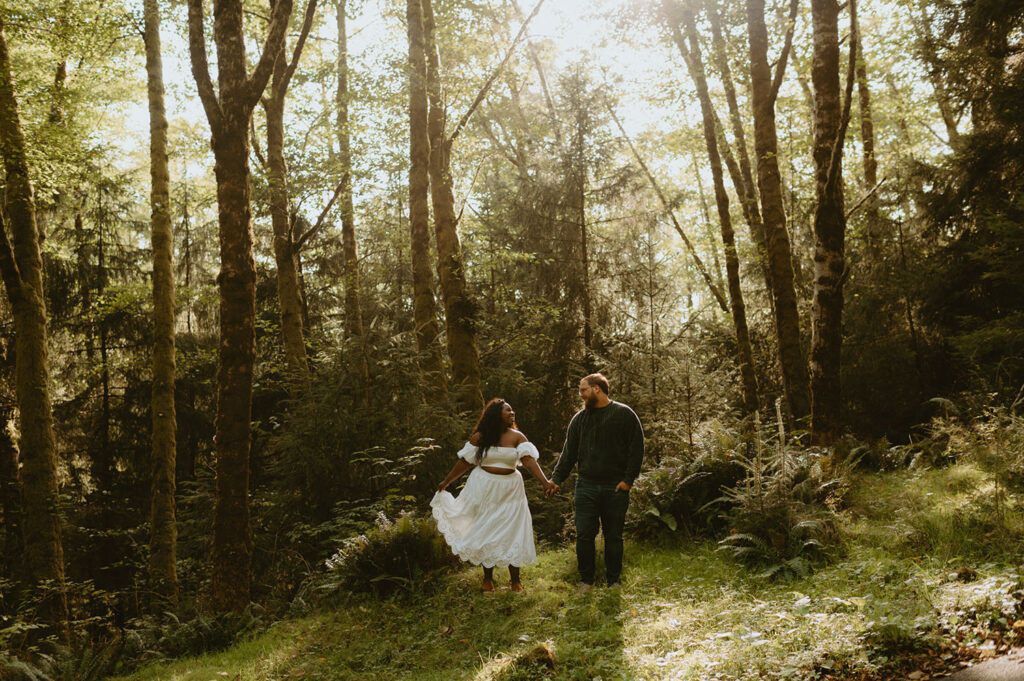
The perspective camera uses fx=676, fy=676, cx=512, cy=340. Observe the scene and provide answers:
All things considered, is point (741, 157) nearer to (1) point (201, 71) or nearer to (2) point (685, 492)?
(2) point (685, 492)

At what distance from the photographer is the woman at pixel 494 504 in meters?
7.44

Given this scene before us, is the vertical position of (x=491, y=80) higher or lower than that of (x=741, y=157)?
higher

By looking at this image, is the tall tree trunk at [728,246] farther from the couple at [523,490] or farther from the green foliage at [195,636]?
the green foliage at [195,636]

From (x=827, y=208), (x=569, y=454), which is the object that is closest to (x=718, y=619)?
(x=569, y=454)

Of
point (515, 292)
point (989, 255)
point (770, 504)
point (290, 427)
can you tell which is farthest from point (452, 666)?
point (515, 292)

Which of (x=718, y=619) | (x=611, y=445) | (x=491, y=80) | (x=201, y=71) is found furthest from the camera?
(x=491, y=80)

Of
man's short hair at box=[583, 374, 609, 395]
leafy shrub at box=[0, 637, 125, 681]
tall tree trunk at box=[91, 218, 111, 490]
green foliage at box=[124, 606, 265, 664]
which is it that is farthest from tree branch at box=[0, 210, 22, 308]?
man's short hair at box=[583, 374, 609, 395]

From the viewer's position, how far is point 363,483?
37.1ft

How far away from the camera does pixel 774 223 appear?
12391 millimetres

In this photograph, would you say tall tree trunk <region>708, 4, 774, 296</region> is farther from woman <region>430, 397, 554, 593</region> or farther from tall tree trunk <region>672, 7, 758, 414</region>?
woman <region>430, 397, 554, 593</region>

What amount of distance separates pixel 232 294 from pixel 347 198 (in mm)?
9796

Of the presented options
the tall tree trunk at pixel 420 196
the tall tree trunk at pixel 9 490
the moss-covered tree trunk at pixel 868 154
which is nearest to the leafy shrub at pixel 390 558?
the tall tree trunk at pixel 420 196

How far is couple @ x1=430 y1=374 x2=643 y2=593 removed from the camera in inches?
276

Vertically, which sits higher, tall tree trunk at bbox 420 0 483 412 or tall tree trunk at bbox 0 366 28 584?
tall tree trunk at bbox 420 0 483 412
